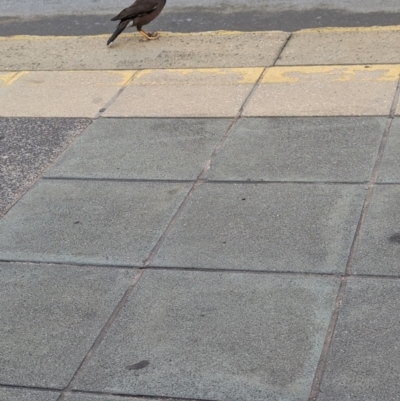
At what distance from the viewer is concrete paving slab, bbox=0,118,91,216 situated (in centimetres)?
630

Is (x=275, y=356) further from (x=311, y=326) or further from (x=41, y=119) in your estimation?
(x=41, y=119)

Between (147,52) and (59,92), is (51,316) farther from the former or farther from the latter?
(147,52)

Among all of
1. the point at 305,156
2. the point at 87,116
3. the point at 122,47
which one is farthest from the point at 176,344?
the point at 122,47

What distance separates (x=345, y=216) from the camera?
5.40 m

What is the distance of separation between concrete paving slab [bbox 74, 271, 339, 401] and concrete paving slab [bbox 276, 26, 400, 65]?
3.76 meters

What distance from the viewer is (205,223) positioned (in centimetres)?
550

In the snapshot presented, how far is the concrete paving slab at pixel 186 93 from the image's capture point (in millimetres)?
7312

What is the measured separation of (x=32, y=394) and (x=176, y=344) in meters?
0.73

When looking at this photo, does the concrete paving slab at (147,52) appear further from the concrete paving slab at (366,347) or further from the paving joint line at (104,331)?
the concrete paving slab at (366,347)

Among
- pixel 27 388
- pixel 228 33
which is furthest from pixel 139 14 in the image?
pixel 27 388

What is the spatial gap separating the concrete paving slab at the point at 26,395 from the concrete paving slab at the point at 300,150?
2420 mm

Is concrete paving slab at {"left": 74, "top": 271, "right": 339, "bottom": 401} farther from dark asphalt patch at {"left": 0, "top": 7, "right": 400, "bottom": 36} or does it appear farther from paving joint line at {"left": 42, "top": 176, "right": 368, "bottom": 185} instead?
dark asphalt patch at {"left": 0, "top": 7, "right": 400, "bottom": 36}

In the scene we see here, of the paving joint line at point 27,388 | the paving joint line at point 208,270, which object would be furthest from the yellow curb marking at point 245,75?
the paving joint line at point 27,388

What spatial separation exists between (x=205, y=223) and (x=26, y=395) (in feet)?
5.96
